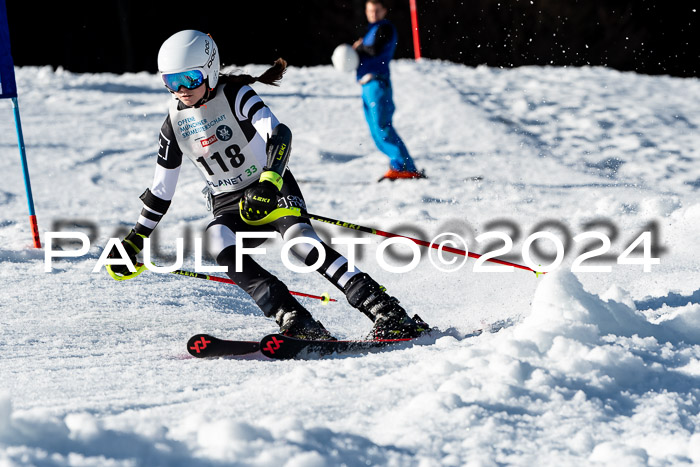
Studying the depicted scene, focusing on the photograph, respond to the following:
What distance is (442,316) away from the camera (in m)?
4.64

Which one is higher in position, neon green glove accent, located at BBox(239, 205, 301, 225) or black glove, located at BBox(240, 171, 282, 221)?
black glove, located at BBox(240, 171, 282, 221)

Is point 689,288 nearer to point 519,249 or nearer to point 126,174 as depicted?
point 519,249

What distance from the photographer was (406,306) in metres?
4.96

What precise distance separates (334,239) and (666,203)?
260 centimetres

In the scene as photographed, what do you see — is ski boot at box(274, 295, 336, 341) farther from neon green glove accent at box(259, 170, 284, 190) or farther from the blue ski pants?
the blue ski pants

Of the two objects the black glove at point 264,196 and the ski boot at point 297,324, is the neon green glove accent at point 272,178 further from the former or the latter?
the ski boot at point 297,324

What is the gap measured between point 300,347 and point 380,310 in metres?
0.42

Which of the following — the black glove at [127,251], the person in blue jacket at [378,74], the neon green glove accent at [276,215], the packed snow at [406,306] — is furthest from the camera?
the person in blue jacket at [378,74]

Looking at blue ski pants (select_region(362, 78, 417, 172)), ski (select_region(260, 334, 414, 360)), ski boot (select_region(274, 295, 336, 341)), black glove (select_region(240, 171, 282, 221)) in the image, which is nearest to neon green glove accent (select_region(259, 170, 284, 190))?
black glove (select_region(240, 171, 282, 221))

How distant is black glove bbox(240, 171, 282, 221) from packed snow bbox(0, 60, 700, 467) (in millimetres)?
654

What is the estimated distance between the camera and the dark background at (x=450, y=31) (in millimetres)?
17391

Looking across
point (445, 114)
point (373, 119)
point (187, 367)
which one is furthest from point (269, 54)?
point (187, 367)

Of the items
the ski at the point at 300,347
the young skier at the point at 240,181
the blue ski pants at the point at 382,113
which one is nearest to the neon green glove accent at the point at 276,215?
the young skier at the point at 240,181

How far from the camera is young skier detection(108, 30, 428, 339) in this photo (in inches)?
146
